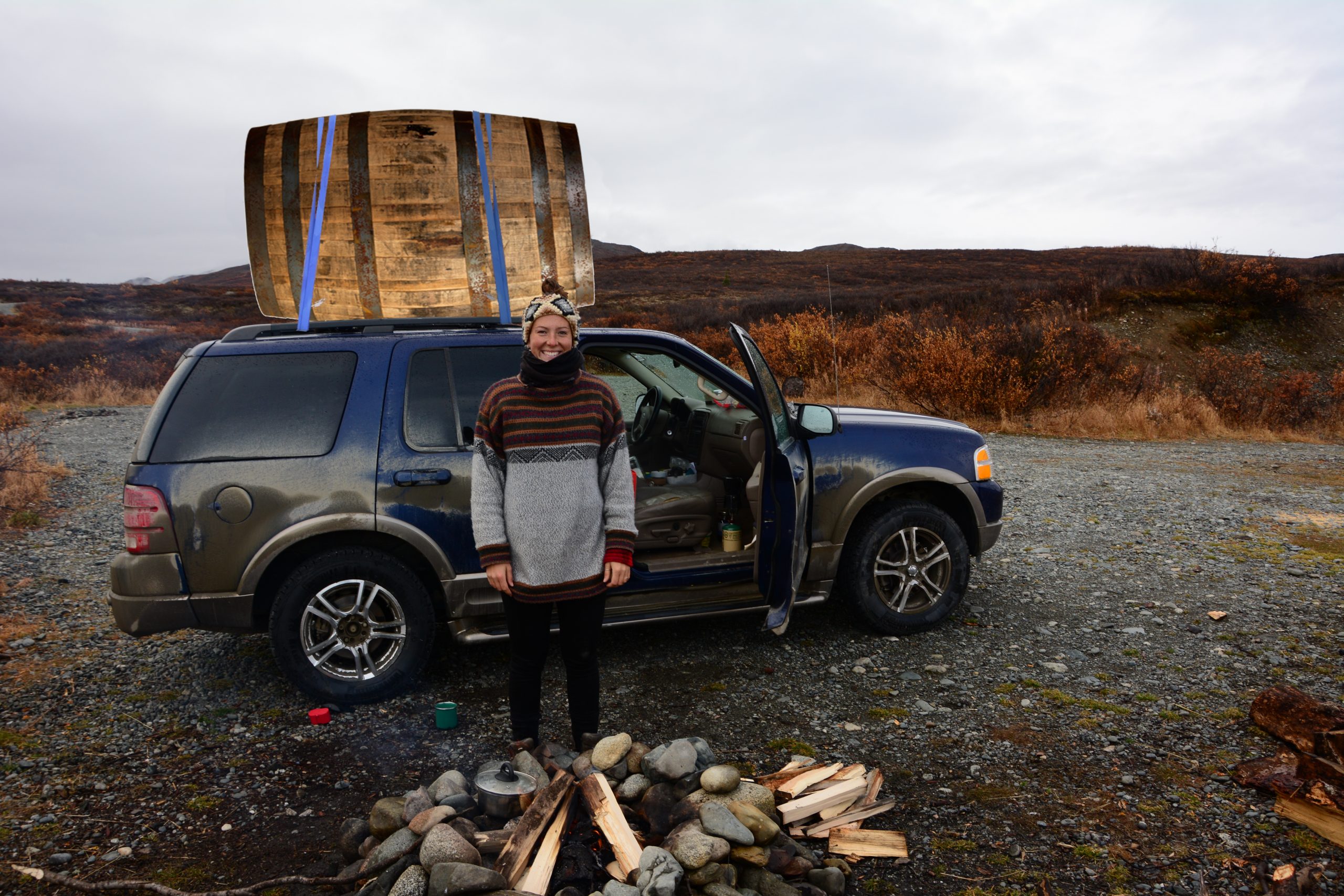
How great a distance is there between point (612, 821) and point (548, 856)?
0.23m

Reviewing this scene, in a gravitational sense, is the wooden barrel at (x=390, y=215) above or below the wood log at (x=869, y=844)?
above

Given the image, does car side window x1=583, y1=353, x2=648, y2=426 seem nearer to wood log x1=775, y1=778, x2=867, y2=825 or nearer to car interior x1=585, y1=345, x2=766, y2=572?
car interior x1=585, y1=345, x2=766, y2=572

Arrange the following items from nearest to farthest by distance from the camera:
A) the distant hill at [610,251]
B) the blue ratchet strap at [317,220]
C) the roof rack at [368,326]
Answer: the roof rack at [368,326]
the blue ratchet strap at [317,220]
the distant hill at [610,251]

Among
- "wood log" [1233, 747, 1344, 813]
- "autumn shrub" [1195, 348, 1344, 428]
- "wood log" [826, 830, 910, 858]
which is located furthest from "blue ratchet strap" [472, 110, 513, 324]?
"autumn shrub" [1195, 348, 1344, 428]

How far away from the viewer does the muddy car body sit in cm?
367

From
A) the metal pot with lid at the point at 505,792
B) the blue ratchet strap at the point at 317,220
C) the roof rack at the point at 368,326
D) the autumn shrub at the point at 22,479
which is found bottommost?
the metal pot with lid at the point at 505,792

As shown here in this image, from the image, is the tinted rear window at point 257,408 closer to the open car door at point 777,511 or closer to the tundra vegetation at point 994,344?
the open car door at point 777,511

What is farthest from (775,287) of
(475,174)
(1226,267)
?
(475,174)

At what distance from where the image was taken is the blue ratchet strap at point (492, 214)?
14.2ft

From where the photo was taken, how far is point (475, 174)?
171 inches

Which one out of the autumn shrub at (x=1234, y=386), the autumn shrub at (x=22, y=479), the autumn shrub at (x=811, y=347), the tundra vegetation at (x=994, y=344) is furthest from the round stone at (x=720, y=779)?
the autumn shrub at (x=1234, y=386)

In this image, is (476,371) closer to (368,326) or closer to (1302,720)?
(368,326)

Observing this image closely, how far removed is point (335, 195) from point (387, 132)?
0.43 meters

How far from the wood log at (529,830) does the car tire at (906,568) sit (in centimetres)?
230
